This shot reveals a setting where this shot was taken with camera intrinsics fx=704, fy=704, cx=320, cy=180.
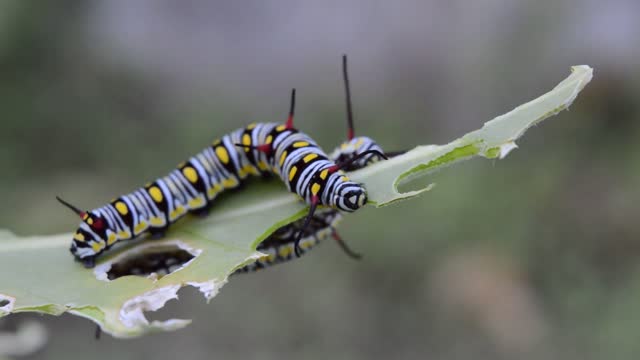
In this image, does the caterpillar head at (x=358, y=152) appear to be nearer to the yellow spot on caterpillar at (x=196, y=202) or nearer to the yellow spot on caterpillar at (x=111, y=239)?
the yellow spot on caterpillar at (x=196, y=202)

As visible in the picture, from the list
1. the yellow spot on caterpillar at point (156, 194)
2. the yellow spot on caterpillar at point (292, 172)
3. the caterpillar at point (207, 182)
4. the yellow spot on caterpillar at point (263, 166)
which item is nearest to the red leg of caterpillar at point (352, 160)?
the caterpillar at point (207, 182)

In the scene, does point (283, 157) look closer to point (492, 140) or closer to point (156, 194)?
point (156, 194)

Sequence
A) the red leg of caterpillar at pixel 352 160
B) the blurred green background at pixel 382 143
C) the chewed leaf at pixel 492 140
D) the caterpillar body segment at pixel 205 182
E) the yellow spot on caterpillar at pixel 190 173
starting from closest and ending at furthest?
the chewed leaf at pixel 492 140 → the red leg of caterpillar at pixel 352 160 → the caterpillar body segment at pixel 205 182 → the yellow spot on caterpillar at pixel 190 173 → the blurred green background at pixel 382 143

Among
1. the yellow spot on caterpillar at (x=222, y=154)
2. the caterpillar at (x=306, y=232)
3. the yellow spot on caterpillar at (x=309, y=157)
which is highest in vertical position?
the yellow spot on caterpillar at (x=222, y=154)

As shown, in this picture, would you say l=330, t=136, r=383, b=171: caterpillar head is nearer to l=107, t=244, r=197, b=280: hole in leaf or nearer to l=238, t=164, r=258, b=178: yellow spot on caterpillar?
l=238, t=164, r=258, b=178: yellow spot on caterpillar

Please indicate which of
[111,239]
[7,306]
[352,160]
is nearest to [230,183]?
[111,239]

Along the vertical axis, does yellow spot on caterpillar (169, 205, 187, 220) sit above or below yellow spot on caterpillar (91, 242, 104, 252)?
above

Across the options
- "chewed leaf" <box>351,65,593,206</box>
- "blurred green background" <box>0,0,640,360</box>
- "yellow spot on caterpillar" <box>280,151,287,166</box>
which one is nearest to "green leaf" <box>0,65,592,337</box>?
"chewed leaf" <box>351,65,593,206</box>

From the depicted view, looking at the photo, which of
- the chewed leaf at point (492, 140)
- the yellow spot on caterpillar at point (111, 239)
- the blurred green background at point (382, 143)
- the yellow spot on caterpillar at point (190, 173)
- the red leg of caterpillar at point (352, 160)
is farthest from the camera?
the blurred green background at point (382, 143)
